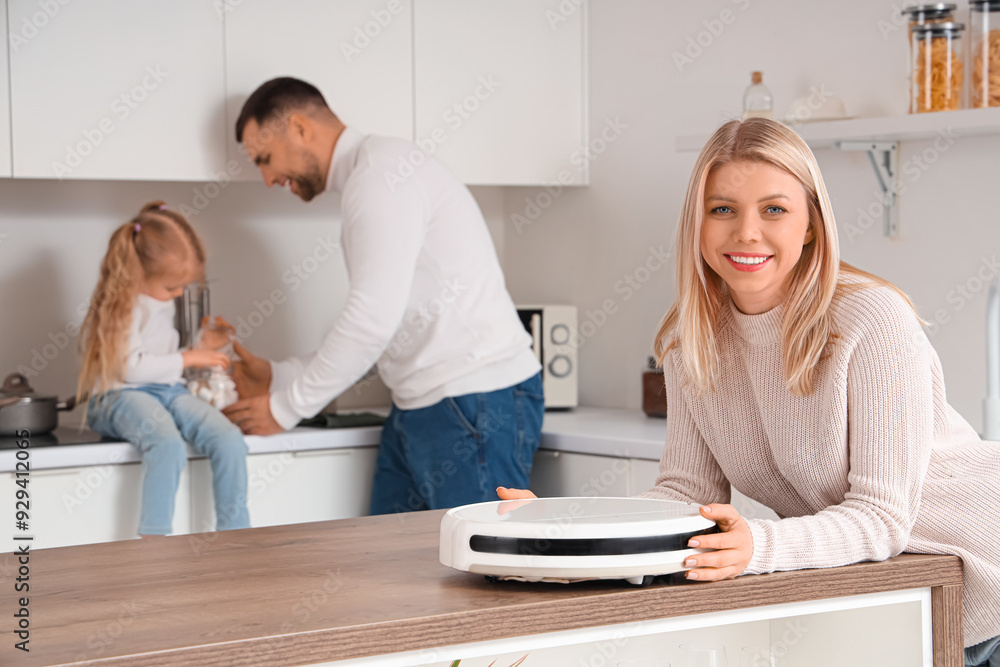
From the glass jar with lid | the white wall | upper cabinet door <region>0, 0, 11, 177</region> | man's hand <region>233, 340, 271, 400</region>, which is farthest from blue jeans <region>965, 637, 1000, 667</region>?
upper cabinet door <region>0, 0, 11, 177</region>

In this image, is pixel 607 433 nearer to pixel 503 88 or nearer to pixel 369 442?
pixel 369 442

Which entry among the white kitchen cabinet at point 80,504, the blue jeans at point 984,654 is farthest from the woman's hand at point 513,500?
the white kitchen cabinet at point 80,504

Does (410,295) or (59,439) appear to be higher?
(410,295)

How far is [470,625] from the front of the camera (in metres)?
0.87

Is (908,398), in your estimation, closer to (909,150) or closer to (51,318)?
(909,150)

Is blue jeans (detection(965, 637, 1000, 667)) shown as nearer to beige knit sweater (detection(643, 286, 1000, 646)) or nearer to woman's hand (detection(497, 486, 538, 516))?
beige knit sweater (detection(643, 286, 1000, 646))

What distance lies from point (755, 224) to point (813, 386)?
0.17 metres

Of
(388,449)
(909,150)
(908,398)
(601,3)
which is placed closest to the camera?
(908,398)

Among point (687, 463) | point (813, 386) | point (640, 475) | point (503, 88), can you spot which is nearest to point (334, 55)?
point (503, 88)

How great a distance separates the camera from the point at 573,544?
92cm

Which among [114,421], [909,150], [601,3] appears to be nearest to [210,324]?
[114,421]

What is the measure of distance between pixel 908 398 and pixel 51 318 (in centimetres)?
220

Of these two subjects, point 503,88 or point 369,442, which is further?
point 503,88

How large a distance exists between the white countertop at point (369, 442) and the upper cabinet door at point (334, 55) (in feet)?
2.08
